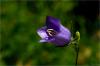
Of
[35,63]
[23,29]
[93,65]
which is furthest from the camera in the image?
[23,29]

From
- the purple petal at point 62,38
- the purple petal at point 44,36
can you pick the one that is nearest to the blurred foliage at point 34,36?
the purple petal at point 44,36

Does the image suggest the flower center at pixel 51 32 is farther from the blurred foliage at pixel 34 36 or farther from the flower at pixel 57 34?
the blurred foliage at pixel 34 36

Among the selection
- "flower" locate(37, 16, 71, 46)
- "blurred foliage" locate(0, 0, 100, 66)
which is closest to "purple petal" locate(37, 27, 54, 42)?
"flower" locate(37, 16, 71, 46)

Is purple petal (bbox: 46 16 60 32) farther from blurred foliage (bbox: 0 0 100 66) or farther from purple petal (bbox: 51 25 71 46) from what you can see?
blurred foliage (bbox: 0 0 100 66)

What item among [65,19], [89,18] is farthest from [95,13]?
[65,19]

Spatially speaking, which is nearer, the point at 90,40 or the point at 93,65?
the point at 93,65

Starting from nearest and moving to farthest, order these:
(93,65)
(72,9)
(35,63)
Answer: (93,65)
(35,63)
(72,9)

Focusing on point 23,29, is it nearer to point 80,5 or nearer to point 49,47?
point 49,47

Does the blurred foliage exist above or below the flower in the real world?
below
